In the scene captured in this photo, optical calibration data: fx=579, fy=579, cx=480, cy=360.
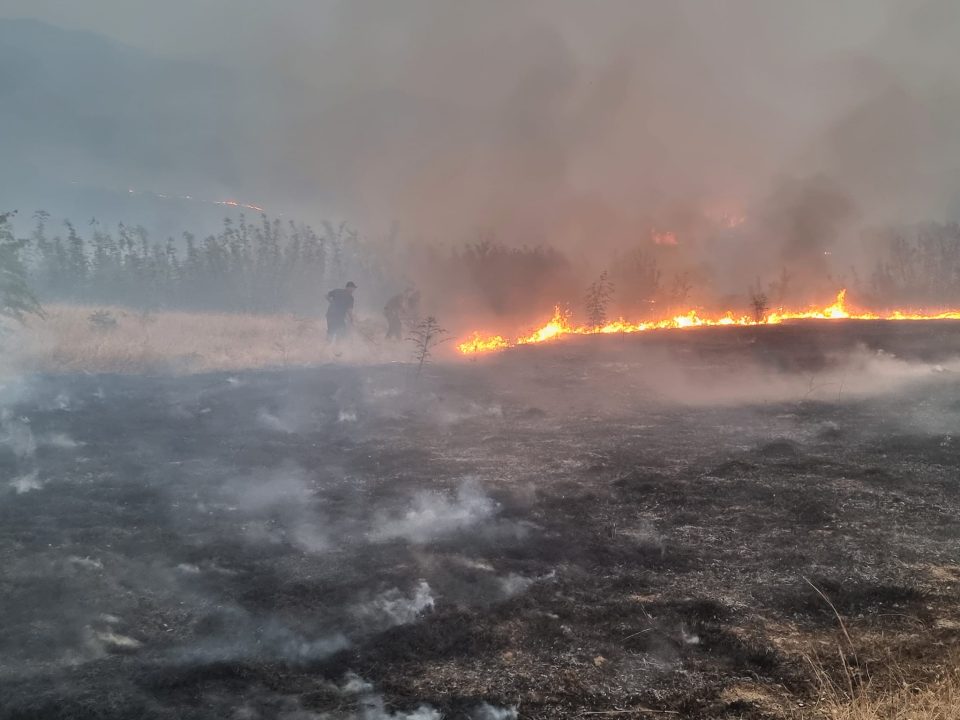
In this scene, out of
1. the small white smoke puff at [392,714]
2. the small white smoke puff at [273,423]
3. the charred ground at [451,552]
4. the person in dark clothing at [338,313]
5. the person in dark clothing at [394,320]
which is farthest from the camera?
the person in dark clothing at [394,320]

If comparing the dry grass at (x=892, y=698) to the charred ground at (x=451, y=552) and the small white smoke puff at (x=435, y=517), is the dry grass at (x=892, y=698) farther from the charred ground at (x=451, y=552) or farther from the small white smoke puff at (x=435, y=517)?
the small white smoke puff at (x=435, y=517)

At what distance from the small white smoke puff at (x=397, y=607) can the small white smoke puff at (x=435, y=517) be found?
1588 millimetres

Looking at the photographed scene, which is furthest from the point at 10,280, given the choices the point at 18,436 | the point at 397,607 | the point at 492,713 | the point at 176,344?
the point at 492,713

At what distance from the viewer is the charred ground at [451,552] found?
551 cm

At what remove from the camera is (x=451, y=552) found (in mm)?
8242

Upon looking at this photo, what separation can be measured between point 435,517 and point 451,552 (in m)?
1.34

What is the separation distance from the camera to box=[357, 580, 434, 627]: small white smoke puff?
6.54 metres

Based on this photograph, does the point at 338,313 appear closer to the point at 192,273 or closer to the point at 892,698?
the point at 192,273

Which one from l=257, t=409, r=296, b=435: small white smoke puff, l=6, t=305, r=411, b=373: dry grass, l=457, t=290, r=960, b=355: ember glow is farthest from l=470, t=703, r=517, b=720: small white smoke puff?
l=457, t=290, r=960, b=355: ember glow

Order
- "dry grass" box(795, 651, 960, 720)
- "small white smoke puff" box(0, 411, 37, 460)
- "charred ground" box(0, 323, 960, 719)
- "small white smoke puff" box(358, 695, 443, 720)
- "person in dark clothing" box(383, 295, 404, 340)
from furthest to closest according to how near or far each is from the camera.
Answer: "person in dark clothing" box(383, 295, 404, 340), "small white smoke puff" box(0, 411, 37, 460), "charred ground" box(0, 323, 960, 719), "small white smoke puff" box(358, 695, 443, 720), "dry grass" box(795, 651, 960, 720)

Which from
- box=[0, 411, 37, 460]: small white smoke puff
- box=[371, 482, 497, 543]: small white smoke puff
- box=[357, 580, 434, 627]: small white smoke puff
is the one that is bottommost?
box=[357, 580, 434, 627]: small white smoke puff

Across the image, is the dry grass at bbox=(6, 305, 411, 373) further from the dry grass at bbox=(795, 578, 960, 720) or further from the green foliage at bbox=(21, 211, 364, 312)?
the dry grass at bbox=(795, 578, 960, 720)

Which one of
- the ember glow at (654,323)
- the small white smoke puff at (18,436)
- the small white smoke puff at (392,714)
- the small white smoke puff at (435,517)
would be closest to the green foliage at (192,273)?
the ember glow at (654,323)

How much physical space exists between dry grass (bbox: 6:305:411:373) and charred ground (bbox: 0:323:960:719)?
2.56 metres
